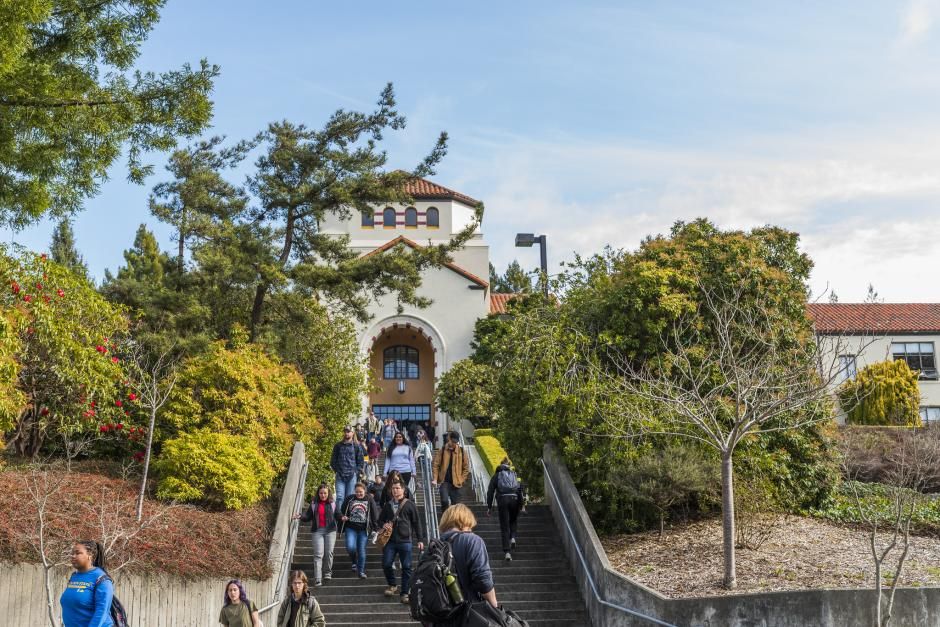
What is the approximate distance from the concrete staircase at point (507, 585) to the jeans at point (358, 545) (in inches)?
10.5

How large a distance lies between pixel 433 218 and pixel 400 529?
109ft

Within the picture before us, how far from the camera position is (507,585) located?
46.2 feet

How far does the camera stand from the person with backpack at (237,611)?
362 inches

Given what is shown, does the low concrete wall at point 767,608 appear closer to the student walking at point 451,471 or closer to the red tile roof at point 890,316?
the student walking at point 451,471

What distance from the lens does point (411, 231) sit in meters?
45.2

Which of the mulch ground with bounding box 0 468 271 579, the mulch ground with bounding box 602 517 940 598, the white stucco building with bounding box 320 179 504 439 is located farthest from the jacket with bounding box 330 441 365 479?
the white stucco building with bounding box 320 179 504 439

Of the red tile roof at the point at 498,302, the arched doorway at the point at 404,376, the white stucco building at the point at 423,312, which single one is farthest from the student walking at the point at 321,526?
the red tile roof at the point at 498,302

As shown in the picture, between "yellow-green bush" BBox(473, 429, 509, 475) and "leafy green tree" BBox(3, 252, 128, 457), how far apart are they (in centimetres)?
1176

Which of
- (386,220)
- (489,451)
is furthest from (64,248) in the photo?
(489,451)

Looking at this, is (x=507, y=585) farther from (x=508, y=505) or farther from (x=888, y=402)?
(x=888, y=402)

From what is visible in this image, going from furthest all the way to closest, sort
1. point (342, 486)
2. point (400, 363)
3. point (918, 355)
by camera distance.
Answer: point (400, 363) → point (918, 355) → point (342, 486)

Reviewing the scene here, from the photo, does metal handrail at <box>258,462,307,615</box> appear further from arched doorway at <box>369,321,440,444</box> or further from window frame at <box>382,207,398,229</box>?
window frame at <box>382,207,398,229</box>

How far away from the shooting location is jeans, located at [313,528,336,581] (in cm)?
1414

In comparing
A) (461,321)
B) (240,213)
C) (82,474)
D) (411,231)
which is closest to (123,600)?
(82,474)
